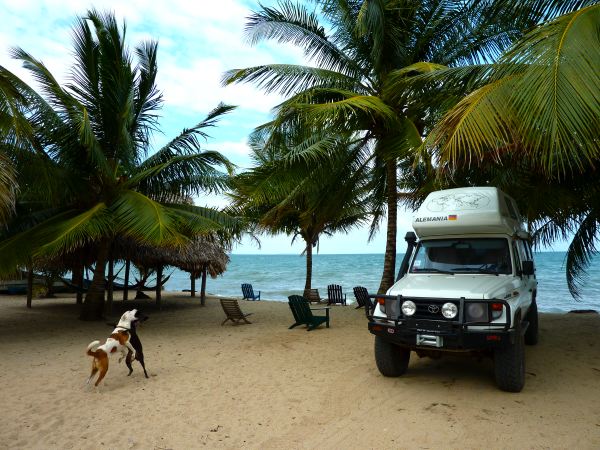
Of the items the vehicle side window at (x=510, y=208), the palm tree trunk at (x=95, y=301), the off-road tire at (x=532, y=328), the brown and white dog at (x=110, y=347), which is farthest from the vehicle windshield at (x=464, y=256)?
the palm tree trunk at (x=95, y=301)

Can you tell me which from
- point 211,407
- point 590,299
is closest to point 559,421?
point 211,407

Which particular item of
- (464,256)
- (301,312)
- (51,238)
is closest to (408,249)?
(464,256)

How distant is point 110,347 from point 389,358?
3.87m

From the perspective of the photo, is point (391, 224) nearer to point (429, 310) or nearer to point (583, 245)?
point (583, 245)

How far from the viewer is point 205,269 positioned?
18.9 meters

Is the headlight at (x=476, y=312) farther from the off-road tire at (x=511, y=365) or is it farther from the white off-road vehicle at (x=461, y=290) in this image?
the off-road tire at (x=511, y=365)

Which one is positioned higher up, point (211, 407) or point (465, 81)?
point (465, 81)

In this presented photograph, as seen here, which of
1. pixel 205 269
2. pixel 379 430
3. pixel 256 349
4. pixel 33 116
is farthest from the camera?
pixel 205 269

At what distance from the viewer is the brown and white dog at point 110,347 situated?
6016 mm

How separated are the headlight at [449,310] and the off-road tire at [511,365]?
690mm

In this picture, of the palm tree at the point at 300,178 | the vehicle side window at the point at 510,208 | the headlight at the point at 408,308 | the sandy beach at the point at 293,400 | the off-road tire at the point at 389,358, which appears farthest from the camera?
the palm tree at the point at 300,178

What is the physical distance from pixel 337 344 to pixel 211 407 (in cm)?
421

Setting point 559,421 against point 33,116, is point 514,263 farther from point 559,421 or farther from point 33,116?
point 33,116

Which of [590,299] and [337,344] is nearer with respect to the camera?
[337,344]
